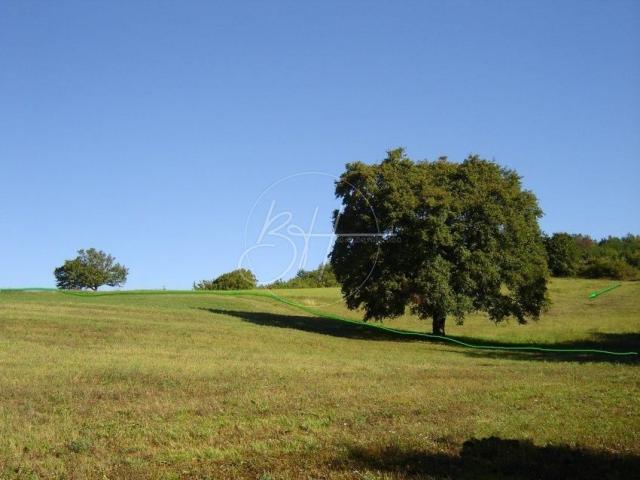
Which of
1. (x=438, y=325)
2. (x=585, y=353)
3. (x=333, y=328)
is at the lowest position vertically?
(x=585, y=353)

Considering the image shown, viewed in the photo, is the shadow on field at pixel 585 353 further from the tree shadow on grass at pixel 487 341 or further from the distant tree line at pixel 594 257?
the distant tree line at pixel 594 257

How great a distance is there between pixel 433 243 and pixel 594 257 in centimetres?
4142

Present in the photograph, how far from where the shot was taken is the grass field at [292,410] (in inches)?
407

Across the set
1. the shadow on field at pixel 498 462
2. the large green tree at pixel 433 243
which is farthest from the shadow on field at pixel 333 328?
the shadow on field at pixel 498 462

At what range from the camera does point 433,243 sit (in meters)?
43.1

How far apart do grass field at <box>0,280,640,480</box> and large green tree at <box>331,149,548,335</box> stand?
8.84 metres

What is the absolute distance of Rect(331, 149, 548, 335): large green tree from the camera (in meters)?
43.3

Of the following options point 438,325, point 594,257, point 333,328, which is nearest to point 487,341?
point 438,325

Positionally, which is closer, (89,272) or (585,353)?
(585,353)

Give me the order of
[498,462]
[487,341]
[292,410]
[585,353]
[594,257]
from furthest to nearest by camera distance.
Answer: [594,257], [487,341], [585,353], [292,410], [498,462]

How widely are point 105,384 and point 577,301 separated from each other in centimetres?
6501

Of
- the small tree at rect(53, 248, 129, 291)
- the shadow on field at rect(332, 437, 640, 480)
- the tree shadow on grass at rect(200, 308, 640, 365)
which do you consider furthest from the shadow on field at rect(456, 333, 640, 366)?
the small tree at rect(53, 248, 129, 291)

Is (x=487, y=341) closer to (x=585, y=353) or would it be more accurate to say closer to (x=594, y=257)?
(x=585, y=353)

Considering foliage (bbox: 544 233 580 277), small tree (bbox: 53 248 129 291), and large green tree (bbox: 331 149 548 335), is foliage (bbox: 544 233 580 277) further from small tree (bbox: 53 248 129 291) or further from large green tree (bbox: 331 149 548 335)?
small tree (bbox: 53 248 129 291)
